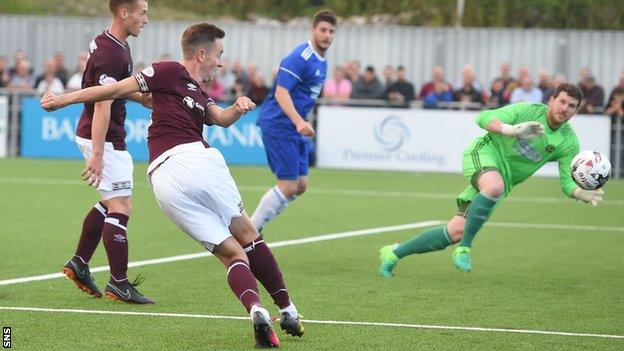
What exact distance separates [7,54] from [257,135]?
10241mm

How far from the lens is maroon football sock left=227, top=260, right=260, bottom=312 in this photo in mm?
7664

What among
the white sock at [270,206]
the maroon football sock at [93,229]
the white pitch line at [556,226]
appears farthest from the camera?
the white pitch line at [556,226]

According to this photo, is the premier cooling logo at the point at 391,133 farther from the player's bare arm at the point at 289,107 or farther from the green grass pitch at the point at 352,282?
the player's bare arm at the point at 289,107

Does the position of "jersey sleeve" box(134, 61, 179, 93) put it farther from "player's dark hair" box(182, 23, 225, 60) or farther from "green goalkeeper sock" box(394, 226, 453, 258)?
"green goalkeeper sock" box(394, 226, 453, 258)

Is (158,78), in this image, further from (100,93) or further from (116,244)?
(116,244)

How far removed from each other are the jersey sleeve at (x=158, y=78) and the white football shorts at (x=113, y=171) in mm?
1556

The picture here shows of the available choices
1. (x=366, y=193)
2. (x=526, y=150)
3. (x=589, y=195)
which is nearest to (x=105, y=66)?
(x=526, y=150)

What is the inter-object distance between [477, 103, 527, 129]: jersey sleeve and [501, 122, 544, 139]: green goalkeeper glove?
1.22 ft

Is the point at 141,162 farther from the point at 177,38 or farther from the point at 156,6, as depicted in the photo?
the point at 156,6

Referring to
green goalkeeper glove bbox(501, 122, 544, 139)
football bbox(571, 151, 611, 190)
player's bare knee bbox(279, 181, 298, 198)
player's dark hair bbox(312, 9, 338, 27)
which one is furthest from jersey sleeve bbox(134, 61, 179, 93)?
player's bare knee bbox(279, 181, 298, 198)

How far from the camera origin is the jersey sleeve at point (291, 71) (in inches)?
502

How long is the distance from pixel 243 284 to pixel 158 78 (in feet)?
4.48

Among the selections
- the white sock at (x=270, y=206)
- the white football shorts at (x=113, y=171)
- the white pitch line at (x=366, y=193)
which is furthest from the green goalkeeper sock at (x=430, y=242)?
the white pitch line at (x=366, y=193)

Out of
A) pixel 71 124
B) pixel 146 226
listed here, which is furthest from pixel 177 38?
pixel 146 226
